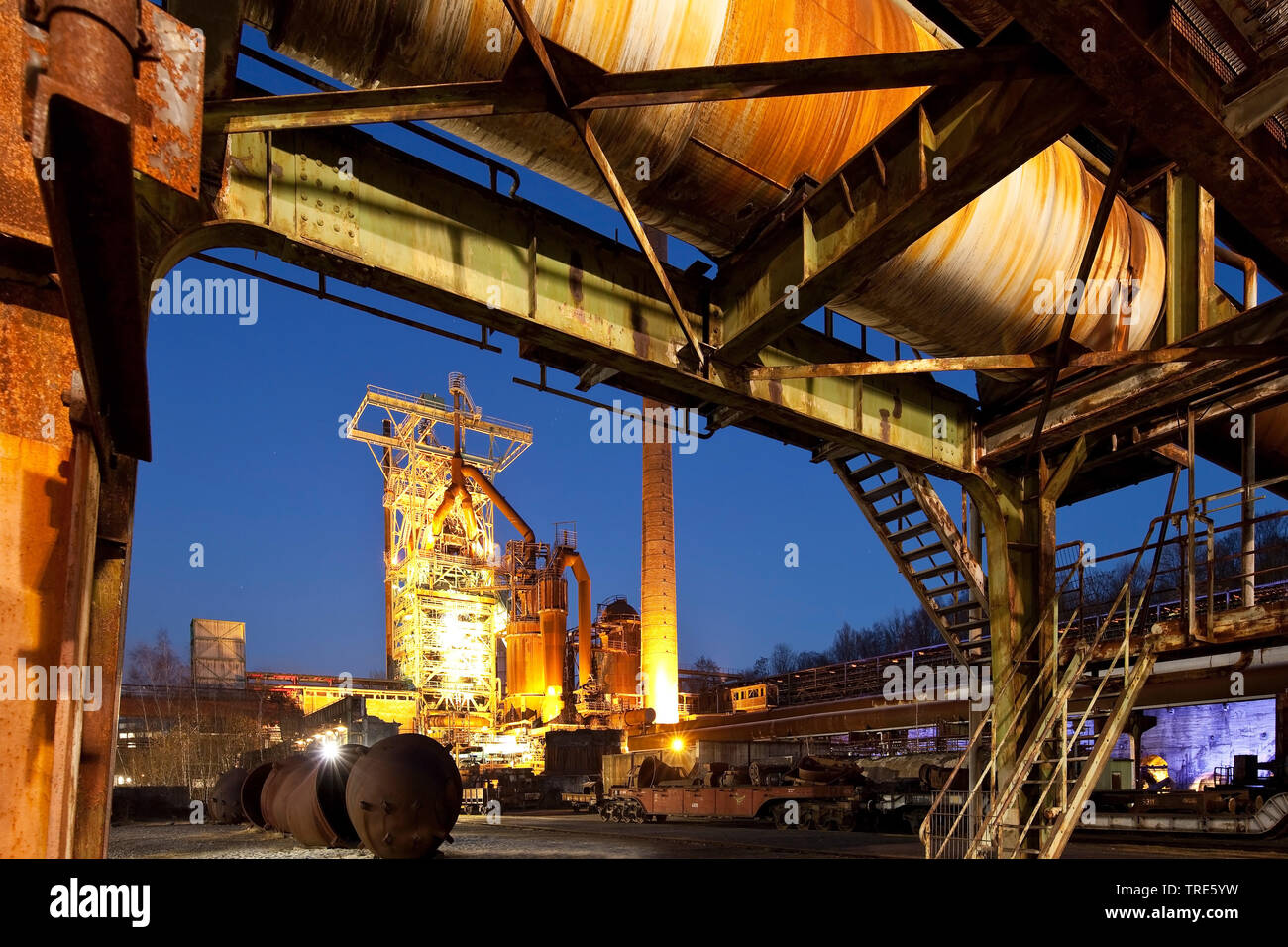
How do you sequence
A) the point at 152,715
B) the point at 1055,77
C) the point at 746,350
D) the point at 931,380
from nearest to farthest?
1. the point at 1055,77
2. the point at 746,350
3. the point at 931,380
4. the point at 152,715

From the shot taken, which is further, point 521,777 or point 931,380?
point 521,777

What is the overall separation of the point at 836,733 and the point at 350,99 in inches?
1033

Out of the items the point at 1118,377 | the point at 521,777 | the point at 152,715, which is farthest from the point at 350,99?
the point at 152,715

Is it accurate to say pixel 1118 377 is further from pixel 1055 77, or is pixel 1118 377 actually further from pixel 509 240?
pixel 509 240

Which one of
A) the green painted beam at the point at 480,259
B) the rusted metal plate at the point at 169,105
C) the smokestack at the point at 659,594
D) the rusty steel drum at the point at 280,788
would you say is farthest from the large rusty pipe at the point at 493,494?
the rusted metal plate at the point at 169,105

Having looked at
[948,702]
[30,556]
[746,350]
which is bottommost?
[948,702]

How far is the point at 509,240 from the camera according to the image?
22.9ft

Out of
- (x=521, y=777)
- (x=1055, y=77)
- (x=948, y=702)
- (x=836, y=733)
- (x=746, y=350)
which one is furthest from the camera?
(x=521, y=777)

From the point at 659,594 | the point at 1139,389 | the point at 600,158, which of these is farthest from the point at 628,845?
the point at 659,594

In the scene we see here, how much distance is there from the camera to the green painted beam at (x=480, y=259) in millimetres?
5930

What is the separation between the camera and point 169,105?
414 centimetres

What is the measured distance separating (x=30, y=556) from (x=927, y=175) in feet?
17.1

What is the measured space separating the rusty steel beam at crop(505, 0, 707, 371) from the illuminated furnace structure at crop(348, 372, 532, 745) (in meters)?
39.6
